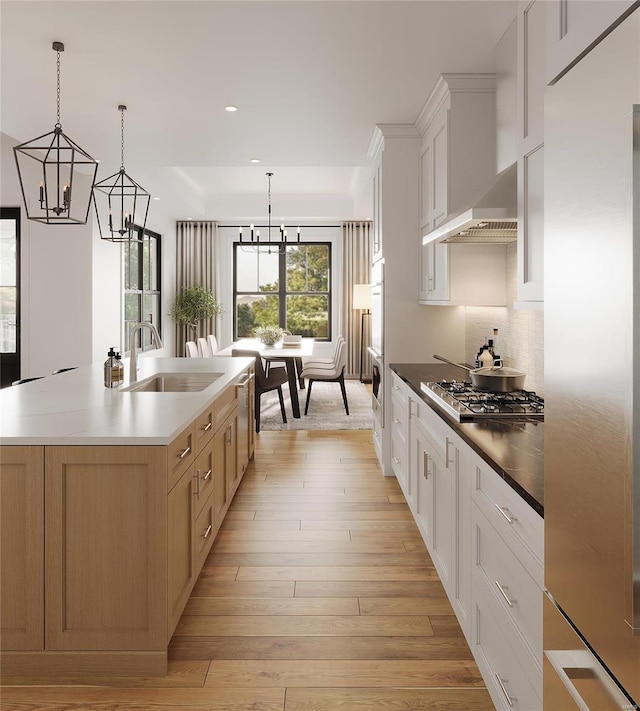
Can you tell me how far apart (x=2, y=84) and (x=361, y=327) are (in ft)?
23.0

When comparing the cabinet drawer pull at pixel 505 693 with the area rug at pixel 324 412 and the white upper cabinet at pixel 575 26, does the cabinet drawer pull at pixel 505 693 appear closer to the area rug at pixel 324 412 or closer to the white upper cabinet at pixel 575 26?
the white upper cabinet at pixel 575 26

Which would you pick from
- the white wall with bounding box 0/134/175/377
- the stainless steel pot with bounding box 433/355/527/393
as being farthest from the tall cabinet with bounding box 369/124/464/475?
the white wall with bounding box 0/134/175/377

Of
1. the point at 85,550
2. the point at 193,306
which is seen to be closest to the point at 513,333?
the point at 85,550

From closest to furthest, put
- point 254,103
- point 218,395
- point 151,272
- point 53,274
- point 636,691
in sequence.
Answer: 1. point 636,691
2. point 218,395
3. point 254,103
4. point 53,274
5. point 151,272

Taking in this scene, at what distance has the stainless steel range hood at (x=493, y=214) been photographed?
2.36m

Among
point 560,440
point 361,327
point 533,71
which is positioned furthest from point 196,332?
point 560,440

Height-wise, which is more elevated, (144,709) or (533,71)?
(533,71)

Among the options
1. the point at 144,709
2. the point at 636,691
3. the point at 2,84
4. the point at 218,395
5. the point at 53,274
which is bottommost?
the point at 144,709

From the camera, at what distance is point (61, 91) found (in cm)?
363

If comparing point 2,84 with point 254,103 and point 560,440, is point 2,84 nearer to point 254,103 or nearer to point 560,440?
point 254,103

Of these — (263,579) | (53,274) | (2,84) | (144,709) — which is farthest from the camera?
(53,274)

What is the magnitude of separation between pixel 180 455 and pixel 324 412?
476 cm

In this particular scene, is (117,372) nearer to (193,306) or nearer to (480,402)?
(480,402)

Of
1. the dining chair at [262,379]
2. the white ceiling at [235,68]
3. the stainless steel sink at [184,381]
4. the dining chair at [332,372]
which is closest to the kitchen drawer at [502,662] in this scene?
the stainless steel sink at [184,381]
